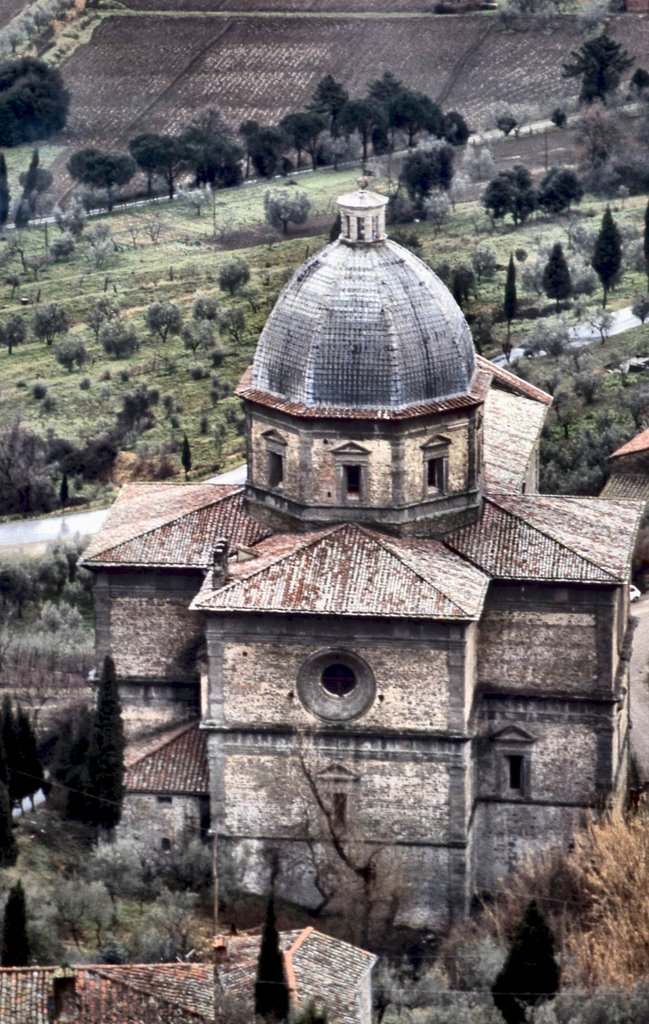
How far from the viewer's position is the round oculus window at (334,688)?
7019cm

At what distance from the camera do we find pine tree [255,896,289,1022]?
6188cm

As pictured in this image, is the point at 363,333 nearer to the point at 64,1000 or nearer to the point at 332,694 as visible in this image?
the point at 332,694

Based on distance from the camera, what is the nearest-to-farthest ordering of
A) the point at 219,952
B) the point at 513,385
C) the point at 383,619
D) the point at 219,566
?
the point at 219,952, the point at 383,619, the point at 219,566, the point at 513,385


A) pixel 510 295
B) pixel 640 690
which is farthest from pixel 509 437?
pixel 510 295

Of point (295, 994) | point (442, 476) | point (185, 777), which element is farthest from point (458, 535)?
point (295, 994)

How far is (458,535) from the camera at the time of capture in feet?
236

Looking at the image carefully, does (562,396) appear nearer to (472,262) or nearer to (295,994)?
(472,262)

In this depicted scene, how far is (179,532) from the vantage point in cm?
7306

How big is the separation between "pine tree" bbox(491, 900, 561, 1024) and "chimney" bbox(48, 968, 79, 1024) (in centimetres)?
870

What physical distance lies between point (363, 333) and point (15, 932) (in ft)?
48.5

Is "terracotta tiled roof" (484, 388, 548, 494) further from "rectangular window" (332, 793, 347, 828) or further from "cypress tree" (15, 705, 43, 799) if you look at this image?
"cypress tree" (15, 705, 43, 799)

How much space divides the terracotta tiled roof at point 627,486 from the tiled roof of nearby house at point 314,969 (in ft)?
99.9

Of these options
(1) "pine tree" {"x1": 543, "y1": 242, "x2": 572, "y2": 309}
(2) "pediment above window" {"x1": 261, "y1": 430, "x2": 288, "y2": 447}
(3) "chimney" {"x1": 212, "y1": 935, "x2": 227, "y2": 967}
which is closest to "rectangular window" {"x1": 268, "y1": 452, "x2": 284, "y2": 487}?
(2) "pediment above window" {"x1": 261, "y1": 430, "x2": 288, "y2": 447}

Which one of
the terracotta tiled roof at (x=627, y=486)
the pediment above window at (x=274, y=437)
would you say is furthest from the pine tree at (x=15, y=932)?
the terracotta tiled roof at (x=627, y=486)
